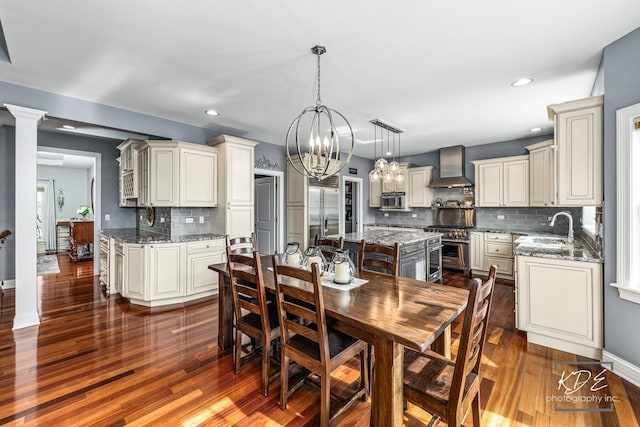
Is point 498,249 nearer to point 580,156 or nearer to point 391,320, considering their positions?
point 580,156

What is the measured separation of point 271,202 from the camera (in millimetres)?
5719

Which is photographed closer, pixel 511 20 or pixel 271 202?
pixel 511 20

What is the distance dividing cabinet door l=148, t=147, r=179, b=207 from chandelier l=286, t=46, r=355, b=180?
1670 millimetres

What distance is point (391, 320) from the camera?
58.3 inches

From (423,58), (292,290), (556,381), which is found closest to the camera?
(292,290)

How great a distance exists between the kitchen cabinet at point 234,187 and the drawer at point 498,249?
13.9 ft

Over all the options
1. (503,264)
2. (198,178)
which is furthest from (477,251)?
(198,178)

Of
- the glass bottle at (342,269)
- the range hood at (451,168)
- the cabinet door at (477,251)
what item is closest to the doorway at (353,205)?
the range hood at (451,168)

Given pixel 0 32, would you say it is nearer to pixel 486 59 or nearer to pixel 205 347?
pixel 205 347

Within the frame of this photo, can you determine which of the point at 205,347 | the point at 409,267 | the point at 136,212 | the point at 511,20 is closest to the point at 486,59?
the point at 511,20

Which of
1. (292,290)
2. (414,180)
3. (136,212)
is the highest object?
(414,180)

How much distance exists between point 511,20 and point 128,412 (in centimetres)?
363

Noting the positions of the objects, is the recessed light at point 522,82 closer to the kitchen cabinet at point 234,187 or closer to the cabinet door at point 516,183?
the cabinet door at point 516,183

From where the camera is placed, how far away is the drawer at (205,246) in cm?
400
